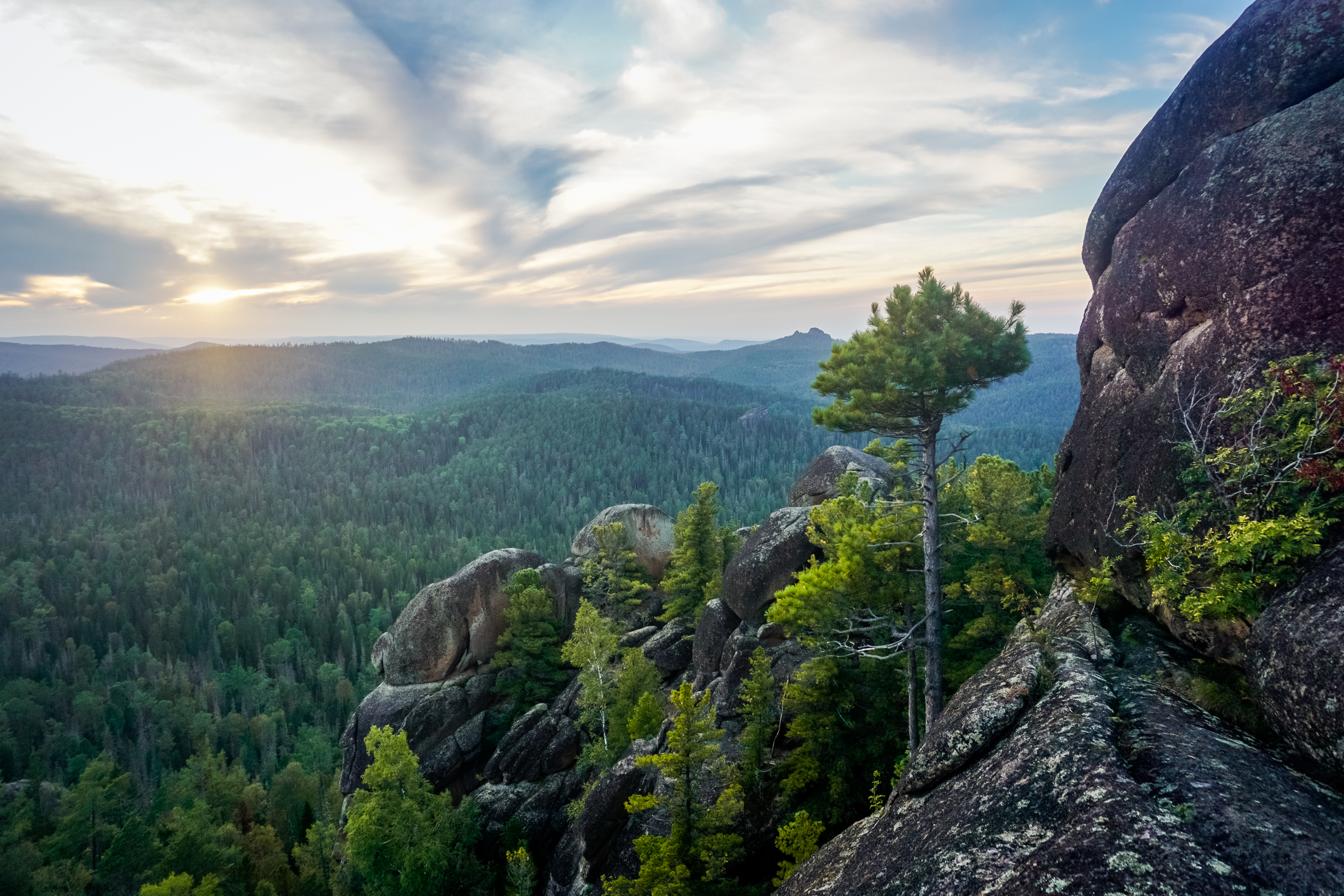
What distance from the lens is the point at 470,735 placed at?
34.3 metres

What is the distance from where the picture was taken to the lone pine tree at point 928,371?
14.8 meters

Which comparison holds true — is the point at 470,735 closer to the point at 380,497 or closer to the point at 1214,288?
the point at 1214,288

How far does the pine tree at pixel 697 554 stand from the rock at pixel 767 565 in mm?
5901

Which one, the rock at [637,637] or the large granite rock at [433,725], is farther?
the rock at [637,637]

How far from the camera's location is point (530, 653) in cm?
3616

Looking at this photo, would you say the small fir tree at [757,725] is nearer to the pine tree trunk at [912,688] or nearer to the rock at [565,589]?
the pine tree trunk at [912,688]

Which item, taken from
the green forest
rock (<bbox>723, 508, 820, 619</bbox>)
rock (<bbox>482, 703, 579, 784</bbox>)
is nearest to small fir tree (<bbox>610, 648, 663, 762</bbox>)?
rock (<bbox>482, 703, 579, 784</bbox>)

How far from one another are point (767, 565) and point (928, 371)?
1412 cm

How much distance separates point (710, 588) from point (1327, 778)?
85.7 feet

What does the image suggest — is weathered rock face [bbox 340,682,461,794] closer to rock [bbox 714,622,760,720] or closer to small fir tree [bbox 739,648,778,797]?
rock [bbox 714,622,760,720]

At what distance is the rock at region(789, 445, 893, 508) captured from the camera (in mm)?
31875

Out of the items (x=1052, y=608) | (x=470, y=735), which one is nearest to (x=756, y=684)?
(x=1052, y=608)

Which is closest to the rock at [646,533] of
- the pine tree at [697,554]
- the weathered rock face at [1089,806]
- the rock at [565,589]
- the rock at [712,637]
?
the rock at [565,589]

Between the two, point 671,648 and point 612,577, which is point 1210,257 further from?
point 612,577
